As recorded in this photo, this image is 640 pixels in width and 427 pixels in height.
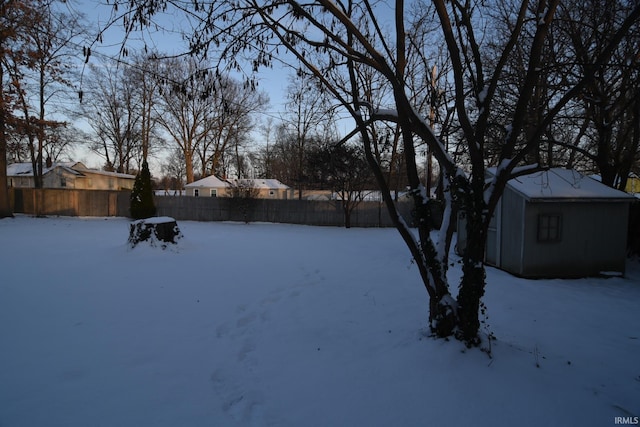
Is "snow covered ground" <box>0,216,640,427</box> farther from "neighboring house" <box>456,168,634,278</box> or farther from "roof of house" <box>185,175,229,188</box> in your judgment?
"roof of house" <box>185,175,229,188</box>

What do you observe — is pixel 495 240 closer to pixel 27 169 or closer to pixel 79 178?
pixel 79 178

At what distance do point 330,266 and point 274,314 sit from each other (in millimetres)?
3433

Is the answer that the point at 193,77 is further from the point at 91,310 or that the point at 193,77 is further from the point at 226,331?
the point at 91,310

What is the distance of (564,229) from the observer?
7453 millimetres

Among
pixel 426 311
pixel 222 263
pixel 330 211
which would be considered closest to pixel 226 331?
pixel 426 311

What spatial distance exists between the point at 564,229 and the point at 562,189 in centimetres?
93

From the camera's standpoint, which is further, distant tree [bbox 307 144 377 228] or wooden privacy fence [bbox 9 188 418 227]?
wooden privacy fence [bbox 9 188 418 227]

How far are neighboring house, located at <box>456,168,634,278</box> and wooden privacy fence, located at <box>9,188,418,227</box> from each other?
11.5 metres

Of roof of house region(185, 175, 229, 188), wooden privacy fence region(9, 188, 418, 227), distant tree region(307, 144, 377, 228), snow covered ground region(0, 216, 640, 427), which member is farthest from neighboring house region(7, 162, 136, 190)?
snow covered ground region(0, 216, 640, 427)

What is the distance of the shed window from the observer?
7379 mm

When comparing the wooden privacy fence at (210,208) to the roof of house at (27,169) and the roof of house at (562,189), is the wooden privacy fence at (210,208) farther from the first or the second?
the roof of house at (27,169)

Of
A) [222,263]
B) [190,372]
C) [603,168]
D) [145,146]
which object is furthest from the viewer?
[145,146]

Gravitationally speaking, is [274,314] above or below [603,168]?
below

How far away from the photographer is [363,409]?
235 cm
